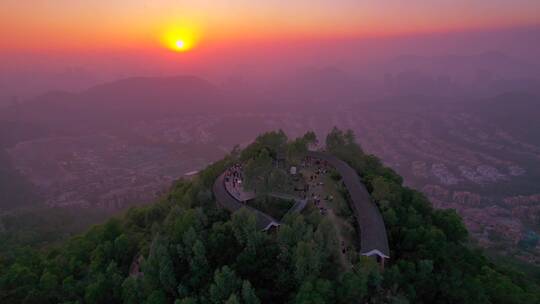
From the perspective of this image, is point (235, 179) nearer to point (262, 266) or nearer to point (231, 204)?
point (231, 204)

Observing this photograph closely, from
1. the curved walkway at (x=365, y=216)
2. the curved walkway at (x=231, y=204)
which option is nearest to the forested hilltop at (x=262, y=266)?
the curved walkway at (x=231, y=204)

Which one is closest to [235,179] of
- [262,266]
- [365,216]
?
[365,216]

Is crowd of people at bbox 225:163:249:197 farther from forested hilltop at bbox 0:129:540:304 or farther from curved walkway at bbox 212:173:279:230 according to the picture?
forested hilltop at bbox 0:129:540:304

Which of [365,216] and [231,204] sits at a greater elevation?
[365,216]

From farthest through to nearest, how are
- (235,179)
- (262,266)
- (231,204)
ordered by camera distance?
(235,179) → (231,204) → (262,266)

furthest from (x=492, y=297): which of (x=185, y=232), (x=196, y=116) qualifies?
(x=196, y=116)

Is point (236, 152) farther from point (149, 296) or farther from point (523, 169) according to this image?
point (523, 169)
